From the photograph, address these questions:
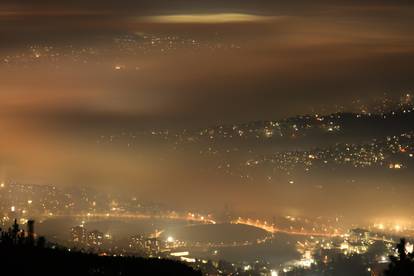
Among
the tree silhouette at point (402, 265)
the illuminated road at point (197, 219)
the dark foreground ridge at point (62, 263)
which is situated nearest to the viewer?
the dark foreground ridge at point (62, 263)

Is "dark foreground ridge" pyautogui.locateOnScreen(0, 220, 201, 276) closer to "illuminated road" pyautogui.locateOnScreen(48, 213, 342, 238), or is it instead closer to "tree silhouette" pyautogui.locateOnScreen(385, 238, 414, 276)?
"tree silhouette" pyautogui.locateOnScreen(385, 238, 414, 276)

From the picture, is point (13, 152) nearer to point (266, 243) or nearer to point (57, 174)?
point (57, 174)

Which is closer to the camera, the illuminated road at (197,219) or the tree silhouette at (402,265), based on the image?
the tree silhouette at (402,265)

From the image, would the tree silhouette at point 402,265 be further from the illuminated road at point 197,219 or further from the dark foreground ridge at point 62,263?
the illuminated road at point 197,219

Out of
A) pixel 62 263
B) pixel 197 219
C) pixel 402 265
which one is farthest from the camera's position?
pixel 197 219

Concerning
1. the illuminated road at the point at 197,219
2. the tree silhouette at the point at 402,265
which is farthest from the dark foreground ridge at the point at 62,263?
the illuminated road at the point at 197,219

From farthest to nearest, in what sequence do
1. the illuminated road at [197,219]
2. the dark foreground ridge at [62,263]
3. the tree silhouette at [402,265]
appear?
the illuminated road at [197,219], the tree silhouette at [402,265], the dark foreground ridge at [62,263]

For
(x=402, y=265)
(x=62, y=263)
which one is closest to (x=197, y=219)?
(x=402, y=265)

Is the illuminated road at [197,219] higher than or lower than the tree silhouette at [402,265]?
higher

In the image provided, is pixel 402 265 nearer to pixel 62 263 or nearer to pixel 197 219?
pixel 62 263
